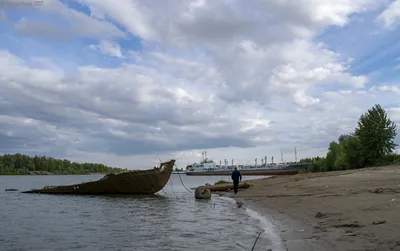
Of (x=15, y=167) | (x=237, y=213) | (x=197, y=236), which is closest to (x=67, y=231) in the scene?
(x=197, y=236)

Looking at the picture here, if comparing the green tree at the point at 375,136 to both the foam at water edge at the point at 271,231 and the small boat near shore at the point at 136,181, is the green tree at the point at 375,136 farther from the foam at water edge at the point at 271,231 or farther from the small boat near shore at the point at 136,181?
the foam at water edge at the point at 271,231

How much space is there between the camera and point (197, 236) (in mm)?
12898

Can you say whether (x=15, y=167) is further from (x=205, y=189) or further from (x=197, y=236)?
(x=197, y=236)

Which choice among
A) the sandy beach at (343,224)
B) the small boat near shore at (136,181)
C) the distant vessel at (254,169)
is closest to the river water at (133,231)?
the sandy beach at (343,224)

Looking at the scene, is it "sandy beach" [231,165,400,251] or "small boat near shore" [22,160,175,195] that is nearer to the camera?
"sandy beach" [231,165,400,251]

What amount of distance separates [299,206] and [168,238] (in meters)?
7.43

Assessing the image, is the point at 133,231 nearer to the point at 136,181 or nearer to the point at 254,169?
the point at 136,181

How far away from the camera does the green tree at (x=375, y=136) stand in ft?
199

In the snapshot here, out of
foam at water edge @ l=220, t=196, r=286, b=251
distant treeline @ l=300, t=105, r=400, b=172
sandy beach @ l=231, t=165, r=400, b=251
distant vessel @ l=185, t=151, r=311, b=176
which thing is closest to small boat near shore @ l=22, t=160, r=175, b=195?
foam at water edge @ l=220, t=196, r=286, b=251

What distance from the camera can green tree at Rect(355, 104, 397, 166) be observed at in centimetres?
6078

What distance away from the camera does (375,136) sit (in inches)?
2402

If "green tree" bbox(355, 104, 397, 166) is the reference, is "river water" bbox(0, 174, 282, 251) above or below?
below

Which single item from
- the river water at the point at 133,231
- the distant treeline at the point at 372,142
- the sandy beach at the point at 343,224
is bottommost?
the river water at the point at 133,231

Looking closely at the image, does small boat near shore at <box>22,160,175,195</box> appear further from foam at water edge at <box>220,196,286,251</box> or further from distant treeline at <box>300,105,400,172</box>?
distant treeline at <box>300,105,400,172</box>
